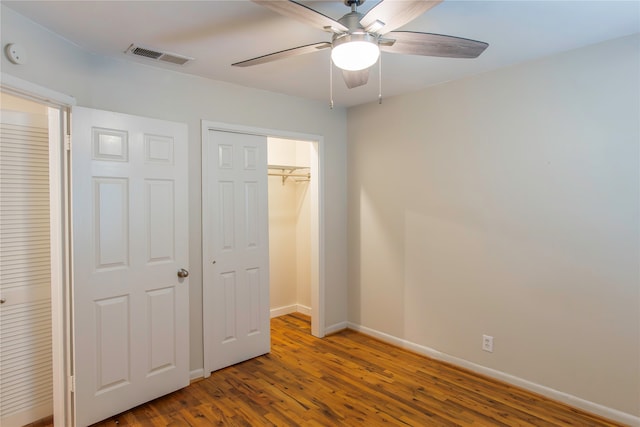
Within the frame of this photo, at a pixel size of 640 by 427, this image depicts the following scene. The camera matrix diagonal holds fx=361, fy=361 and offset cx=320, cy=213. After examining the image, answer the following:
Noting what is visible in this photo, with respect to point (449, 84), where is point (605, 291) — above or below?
below

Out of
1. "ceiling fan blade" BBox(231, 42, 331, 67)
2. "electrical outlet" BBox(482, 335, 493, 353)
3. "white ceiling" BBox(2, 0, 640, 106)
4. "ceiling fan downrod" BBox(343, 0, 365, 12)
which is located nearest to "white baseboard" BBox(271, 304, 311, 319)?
"electrical outlet" BBox(482, 335, 493, 353)

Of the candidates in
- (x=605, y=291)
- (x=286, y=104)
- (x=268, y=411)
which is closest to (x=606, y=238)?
(x=605, y=291)

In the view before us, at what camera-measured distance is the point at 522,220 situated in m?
2.79

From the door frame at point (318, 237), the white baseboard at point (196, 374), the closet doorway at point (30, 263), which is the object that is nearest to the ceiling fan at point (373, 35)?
the closet doorway at point (30, 263)

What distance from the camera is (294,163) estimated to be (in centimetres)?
461

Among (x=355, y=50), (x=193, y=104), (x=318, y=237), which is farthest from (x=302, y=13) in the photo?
(x=318, y=237)

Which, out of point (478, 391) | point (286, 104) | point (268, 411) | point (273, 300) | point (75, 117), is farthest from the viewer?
point (273, 300)

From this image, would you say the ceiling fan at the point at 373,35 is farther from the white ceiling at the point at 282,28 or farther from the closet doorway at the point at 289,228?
the closet doorway at the point at 289,228

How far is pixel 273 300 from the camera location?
4.59 meters

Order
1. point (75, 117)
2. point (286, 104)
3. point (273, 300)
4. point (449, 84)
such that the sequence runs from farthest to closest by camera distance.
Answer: point (273, 300) < point (286, 104) < point (449, 84) < point (75, 117)

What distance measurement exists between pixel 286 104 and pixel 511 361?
2999mm

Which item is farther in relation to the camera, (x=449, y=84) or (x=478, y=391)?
(x=449, y=84)

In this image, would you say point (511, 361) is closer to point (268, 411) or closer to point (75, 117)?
point (268, 411)

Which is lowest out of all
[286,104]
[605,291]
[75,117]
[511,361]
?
[511,361]
